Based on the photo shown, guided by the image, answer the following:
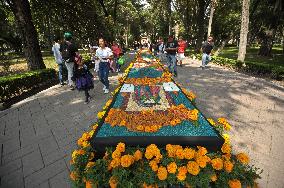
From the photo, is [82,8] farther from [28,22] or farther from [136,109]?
[136,109]

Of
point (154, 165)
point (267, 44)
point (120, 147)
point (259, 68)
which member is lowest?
point (259, 68)

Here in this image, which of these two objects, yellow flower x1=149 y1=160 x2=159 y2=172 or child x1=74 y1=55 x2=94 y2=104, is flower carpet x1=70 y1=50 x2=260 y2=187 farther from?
child x1=74 y1=55 x2=94 y2=104

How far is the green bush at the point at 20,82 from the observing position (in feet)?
25.6

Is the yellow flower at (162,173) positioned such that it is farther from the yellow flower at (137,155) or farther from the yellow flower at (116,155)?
the yellow flower at (116,155)

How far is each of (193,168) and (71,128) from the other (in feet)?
12.1

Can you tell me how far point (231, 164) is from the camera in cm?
257

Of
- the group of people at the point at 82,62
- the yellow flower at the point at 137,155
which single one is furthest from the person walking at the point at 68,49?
the yellow flower at the point at 137,155

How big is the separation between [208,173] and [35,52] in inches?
443

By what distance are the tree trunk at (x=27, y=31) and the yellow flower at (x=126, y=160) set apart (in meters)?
10.7

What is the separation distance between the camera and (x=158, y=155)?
2.56 meters

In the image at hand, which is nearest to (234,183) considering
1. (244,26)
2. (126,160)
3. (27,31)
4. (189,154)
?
(189,154)

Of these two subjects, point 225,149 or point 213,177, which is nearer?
point 213,177

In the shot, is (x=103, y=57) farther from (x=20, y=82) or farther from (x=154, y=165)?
(x=154, y=165)

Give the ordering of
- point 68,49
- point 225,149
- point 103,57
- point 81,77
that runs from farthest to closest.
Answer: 1. point 103,57
2. point 68,49
3. point 81,77
4. point 225,149
